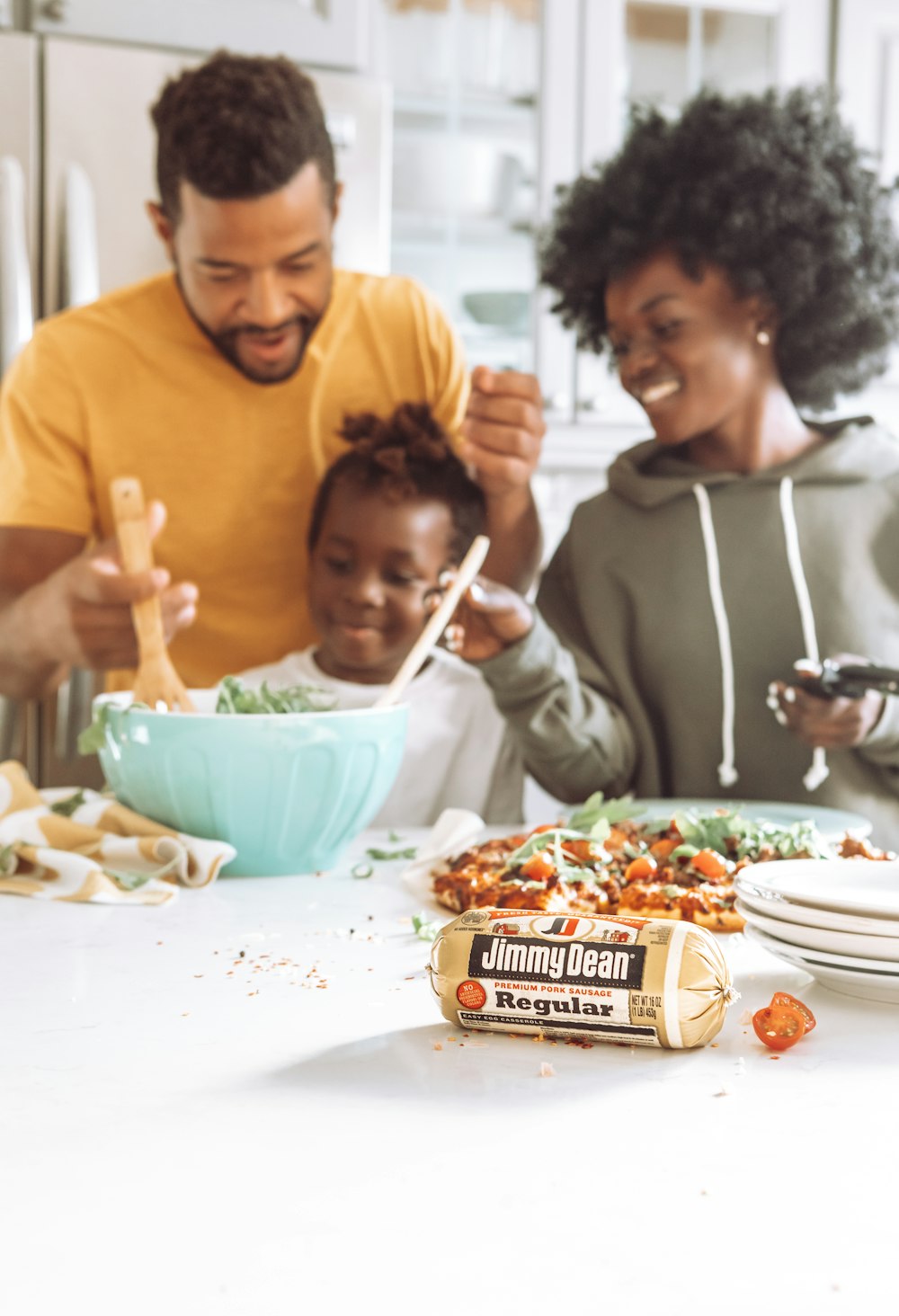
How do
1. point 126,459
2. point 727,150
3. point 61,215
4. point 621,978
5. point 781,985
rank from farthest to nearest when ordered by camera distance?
point 61,215, point 126,459, point 727,150, point 781,985, point 621,978

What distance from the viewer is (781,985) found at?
0.72m

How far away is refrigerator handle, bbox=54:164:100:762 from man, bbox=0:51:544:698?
102 millimetres

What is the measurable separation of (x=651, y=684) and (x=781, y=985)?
2.66 feet

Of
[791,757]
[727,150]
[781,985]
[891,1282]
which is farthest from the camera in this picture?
[727,150]

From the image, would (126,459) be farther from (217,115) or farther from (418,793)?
(418,793)

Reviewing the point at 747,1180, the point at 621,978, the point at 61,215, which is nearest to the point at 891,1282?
the point at 747,1180

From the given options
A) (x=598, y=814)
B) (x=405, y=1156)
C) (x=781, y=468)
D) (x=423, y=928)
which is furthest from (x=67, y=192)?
(x=405, y=1156)

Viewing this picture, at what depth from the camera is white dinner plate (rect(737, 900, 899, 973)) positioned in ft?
2.04

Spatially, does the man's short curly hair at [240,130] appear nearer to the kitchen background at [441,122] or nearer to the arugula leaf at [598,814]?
the kitchen background at [441,122]

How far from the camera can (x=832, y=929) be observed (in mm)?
634

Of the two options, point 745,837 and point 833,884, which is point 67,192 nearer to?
point 745,837

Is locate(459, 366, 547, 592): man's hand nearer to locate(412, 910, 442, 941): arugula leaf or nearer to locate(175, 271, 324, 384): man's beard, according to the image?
locate(175, 271, 324, 384): man's beard

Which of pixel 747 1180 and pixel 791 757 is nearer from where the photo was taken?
pixel 747 1180

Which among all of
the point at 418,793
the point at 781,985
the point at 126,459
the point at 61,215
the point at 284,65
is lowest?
the point at 418,793
